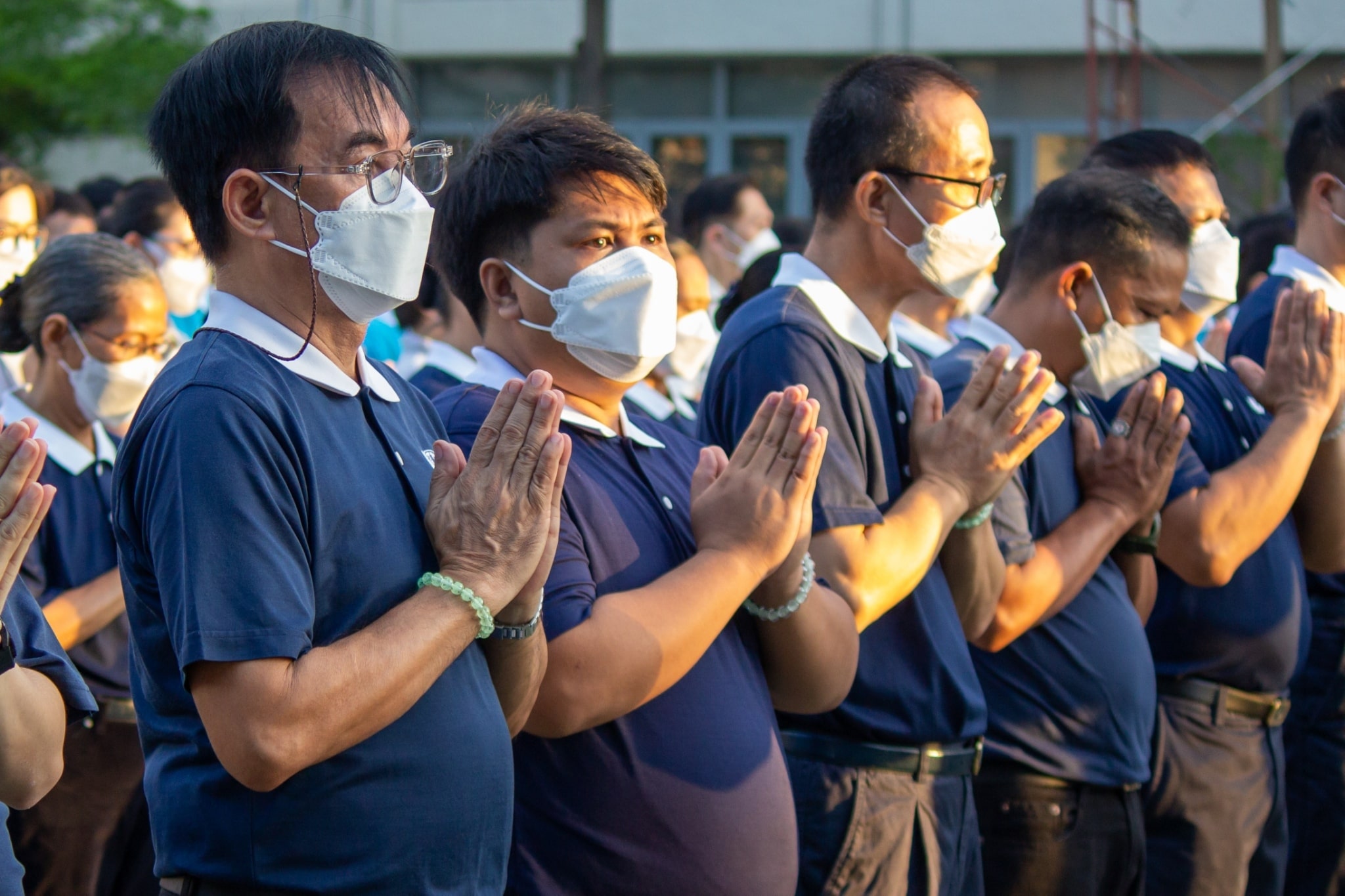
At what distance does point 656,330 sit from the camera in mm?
2742

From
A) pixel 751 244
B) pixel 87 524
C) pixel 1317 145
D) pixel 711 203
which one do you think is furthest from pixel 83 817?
pixel 711 203

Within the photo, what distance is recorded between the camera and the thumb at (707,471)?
8.66 ft

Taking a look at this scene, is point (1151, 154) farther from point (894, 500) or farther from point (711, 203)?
point (711, 203)

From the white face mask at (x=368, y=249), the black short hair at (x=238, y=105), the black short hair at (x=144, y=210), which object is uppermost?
the black short hair at (x=238, y=105)

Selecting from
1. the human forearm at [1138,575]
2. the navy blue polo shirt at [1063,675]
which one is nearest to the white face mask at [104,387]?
the navy blue polo shirt at [1063,675]

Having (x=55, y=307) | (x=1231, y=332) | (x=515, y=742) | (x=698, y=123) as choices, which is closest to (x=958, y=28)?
(x=698, y=123)

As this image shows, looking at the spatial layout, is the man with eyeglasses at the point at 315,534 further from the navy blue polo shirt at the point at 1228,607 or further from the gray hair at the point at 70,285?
the navy blue polo shirt at the point at 1228,607

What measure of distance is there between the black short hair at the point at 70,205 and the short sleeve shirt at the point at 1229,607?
5.54 m

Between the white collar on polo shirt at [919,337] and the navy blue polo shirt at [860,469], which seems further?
the white collar on polo shirt at [919,337]

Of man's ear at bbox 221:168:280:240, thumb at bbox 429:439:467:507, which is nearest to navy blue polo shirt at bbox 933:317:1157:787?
thumb at bbox 429:439:467:507

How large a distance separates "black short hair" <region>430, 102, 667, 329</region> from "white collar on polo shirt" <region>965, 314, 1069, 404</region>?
1165mm

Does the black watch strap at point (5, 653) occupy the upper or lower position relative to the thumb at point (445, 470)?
lower

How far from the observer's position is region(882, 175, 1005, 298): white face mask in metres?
3.30

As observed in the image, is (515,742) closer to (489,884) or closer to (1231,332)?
(489,884)
